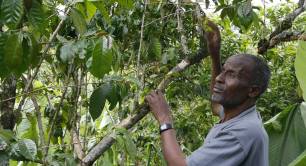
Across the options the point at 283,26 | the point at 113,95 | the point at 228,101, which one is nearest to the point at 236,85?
the point at 228,101

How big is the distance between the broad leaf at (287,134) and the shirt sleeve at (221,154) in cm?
99

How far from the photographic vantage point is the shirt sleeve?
173cm

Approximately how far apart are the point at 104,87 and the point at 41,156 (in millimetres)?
336

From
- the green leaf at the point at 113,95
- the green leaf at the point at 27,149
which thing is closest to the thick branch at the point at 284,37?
the green leaf at the point at 113,95

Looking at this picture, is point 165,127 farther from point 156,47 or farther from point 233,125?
point 156,47

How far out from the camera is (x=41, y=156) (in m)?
1.74

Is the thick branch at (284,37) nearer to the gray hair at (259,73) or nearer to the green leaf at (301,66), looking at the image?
the gray hair at (259,73)

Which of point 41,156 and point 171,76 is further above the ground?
point 171,76

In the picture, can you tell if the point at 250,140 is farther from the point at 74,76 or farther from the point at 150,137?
the point at 150,137

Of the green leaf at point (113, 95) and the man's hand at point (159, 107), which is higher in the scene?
the green leaf at point (113, 95)

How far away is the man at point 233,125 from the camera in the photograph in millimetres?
1749

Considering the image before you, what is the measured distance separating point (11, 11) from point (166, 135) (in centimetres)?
81

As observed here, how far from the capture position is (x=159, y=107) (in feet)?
6.36

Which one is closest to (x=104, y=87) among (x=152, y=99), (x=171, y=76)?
(x=152, y=99)
